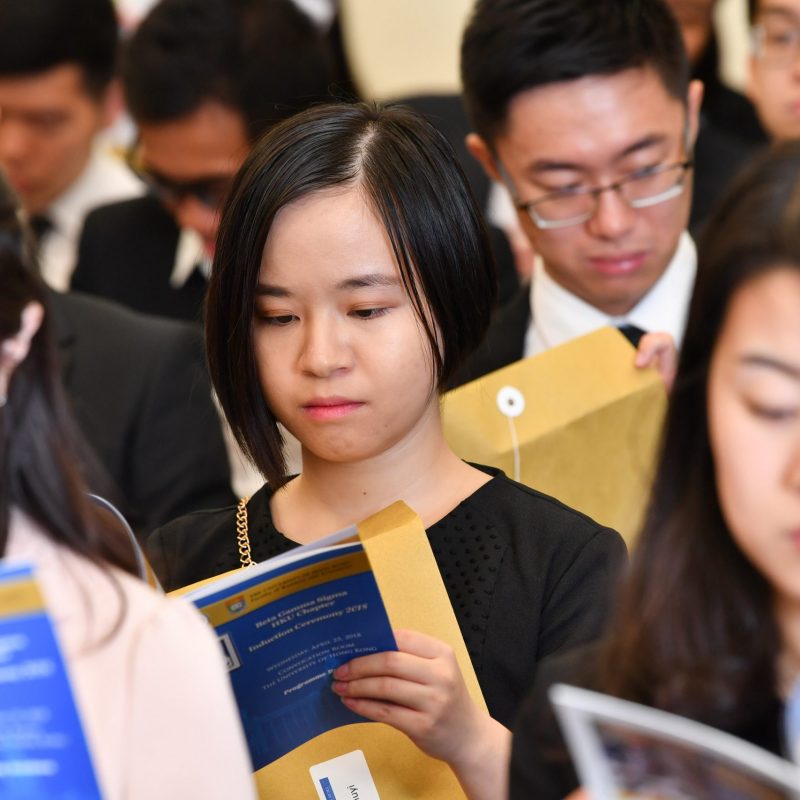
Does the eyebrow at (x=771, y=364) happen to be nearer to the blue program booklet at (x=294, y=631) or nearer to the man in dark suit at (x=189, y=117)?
the blue program booklet at (x=294, y=631)

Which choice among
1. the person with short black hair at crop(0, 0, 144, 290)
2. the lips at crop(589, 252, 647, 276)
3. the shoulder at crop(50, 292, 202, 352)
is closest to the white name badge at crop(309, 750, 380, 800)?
the lips at crop(589, 252, 647, 276)

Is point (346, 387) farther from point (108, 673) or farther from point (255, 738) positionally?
point (108, 673)

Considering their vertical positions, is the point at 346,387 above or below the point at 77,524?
below

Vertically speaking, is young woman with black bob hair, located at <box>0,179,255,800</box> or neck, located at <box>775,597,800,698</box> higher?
young woman with black bob hair, located at <box>0,179,255,800</box>

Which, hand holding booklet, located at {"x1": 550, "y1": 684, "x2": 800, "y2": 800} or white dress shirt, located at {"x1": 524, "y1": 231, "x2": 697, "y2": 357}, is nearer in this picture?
hand holding booklet, located at {"x1": 550, "y1": 684, "x2": 800, "y2": 800}

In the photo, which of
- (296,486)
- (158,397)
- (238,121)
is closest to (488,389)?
(296,486)

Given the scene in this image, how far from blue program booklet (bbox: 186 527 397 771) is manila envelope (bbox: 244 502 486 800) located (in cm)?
2

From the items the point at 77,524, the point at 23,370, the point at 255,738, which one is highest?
the point at 23,370

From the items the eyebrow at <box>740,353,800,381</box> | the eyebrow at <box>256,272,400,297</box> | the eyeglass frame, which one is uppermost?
the eyebrow at <box>740,353,800,381</box>

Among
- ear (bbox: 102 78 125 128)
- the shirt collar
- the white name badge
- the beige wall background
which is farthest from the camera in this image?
the beige wall background

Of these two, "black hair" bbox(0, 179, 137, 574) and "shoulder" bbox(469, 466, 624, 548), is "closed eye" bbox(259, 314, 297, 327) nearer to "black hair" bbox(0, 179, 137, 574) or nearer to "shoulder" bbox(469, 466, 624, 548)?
"shoulder" bbox(469, 466, 624, 548)

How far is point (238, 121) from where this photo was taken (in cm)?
285

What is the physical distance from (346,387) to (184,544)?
37cm

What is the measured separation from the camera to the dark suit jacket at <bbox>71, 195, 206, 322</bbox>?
3152mm
